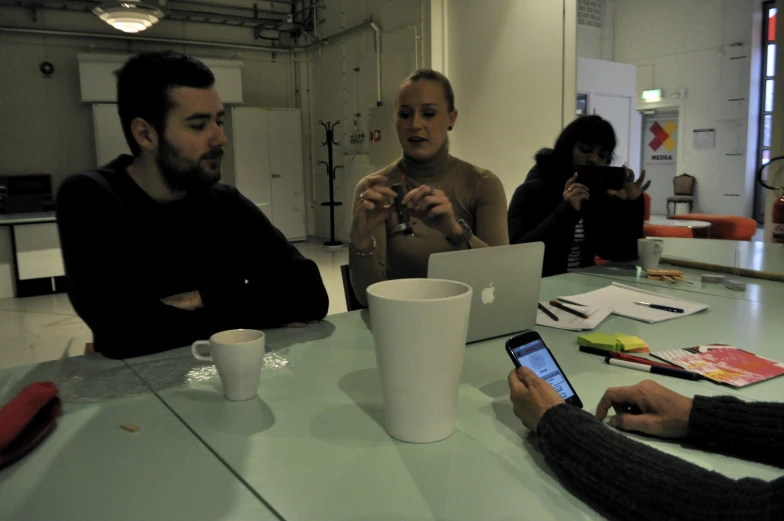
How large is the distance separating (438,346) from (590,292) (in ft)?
3.94

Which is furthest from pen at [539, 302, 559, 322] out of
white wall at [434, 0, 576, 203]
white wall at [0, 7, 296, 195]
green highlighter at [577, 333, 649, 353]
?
white wall at [0, 7, 296, 195]

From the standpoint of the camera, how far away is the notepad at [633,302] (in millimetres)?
1583

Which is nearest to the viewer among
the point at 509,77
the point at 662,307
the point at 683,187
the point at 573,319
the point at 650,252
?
the point at 573,319

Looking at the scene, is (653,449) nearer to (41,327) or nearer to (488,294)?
(488,294)

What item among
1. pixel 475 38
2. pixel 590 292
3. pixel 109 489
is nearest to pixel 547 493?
pixel 109 489

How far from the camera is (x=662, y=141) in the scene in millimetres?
2779

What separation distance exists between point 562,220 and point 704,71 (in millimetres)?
1083

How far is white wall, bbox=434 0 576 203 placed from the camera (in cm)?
408

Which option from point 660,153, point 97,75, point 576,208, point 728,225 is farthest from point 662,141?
point 97,75

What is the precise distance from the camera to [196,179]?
179 centimetres

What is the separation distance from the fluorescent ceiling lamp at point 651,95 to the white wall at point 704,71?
3 centimetres

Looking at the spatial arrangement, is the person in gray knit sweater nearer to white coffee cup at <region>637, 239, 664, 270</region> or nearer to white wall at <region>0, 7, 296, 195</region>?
white coffee cup at <region>637, 239, 664, 270</region>

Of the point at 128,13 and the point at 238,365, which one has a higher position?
the point at 128,13

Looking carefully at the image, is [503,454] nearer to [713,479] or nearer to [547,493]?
[547,493]
